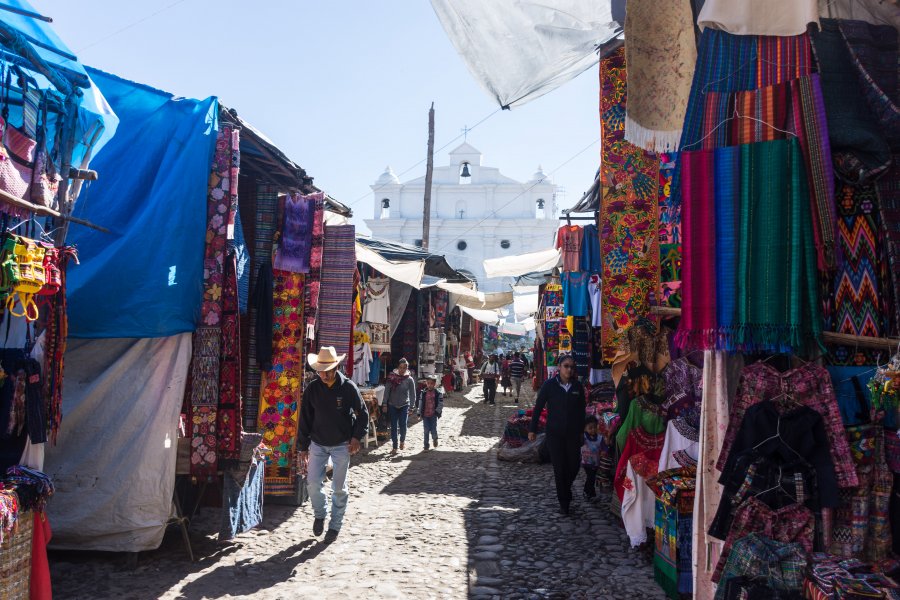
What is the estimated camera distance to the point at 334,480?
17.8 feet

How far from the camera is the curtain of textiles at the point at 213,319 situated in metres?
4.88

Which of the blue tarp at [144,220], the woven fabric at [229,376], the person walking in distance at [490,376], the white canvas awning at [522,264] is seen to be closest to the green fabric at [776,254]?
the woven fabric at [229,376]

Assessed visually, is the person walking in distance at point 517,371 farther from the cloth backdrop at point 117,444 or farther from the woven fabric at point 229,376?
the cloth backdrop at point 117,444

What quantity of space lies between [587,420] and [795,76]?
4.58 meters

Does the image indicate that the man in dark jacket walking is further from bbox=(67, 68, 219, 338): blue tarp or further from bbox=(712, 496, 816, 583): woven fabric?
bbox=(67, 68, 219, 338): blue tarp

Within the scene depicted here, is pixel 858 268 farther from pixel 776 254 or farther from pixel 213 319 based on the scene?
pixel 213 319

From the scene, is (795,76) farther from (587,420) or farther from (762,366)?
(587,420)

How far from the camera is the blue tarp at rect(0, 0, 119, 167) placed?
342cm

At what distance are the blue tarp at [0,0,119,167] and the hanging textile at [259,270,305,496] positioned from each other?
230 centimetres

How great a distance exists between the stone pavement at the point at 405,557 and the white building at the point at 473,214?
41845mm

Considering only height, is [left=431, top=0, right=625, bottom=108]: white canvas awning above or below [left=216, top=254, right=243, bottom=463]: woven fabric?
above

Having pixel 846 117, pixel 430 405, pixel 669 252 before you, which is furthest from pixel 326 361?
pixel 430 405

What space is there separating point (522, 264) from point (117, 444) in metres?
6.99

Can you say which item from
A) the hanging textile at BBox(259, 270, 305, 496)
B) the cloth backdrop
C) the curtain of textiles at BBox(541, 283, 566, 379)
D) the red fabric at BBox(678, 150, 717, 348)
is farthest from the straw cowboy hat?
the curtain of textiles at BBox(541, 283, 566, 379)
